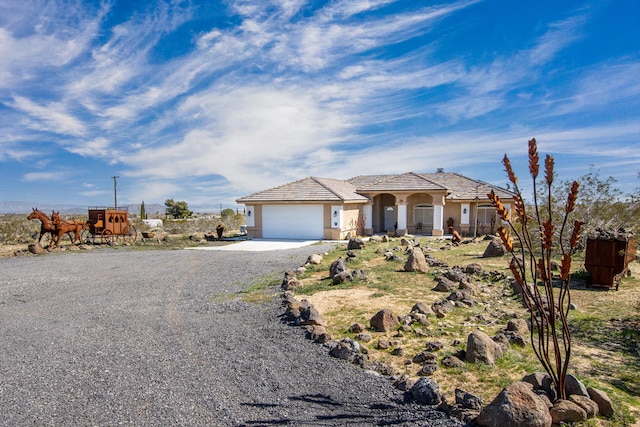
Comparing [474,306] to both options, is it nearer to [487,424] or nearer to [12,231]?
[487,424]

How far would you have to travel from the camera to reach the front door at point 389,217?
109 feet

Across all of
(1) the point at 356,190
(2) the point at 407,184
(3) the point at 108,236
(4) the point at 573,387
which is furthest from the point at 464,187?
(4) the point at 573,387

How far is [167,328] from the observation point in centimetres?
794

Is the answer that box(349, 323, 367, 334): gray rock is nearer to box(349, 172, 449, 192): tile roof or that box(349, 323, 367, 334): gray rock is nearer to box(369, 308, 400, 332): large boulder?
box(369, 308, 400, 332): large boulder

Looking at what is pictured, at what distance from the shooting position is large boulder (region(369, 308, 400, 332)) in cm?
749

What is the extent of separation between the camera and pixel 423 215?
31719 millimetres

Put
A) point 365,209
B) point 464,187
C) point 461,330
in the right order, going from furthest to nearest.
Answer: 1. point 464,187
2. point 365,209
3. point 461,330

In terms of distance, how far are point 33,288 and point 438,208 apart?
23.9 meters

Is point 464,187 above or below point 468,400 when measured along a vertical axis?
above

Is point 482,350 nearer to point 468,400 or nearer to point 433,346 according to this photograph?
point 433,346

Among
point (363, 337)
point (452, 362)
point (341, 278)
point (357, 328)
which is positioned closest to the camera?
point (452, 362)

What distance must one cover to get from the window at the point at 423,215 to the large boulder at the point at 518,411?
2805cm

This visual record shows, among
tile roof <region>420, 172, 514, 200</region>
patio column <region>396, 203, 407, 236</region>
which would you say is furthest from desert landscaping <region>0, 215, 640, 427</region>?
tile roof <region>420, 172, 514, 200</region>

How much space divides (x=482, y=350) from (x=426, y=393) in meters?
1.51
